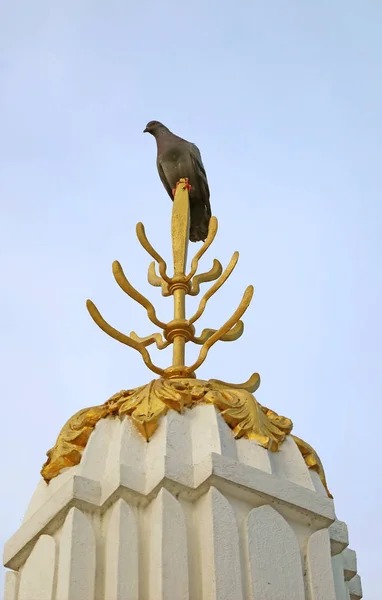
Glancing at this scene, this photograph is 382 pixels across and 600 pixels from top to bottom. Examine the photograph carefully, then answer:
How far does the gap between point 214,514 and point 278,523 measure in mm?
466

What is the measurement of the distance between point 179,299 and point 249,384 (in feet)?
2.92

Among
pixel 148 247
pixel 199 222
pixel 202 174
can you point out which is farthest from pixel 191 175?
pixel 148 247

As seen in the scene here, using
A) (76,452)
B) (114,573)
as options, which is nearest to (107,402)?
(76,452)

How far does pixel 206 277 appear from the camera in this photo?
9266 millimetres

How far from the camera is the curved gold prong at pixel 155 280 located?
29.8 feet

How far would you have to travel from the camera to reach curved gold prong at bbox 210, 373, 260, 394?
8.31 m

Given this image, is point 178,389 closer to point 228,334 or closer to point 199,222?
point 228,334

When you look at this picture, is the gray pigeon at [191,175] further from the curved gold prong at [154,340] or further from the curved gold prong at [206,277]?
the curved gold prong at [154,340]

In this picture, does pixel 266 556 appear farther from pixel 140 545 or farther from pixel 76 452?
pixel 76 452

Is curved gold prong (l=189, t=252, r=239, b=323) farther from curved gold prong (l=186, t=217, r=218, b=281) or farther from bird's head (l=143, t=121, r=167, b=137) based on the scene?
bird's head (l=143, t=121, r=167, b=137)

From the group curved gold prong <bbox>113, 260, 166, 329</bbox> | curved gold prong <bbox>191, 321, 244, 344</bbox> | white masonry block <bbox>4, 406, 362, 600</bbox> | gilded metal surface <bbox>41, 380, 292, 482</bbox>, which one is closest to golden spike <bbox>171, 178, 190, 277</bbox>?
curved gold prong <bbox>113, 260, 166, 329</bbox>

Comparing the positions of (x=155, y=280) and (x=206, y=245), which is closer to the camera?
(x=155, y=280)

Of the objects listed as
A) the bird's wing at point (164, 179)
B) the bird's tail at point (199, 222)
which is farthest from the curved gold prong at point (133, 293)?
the bird's wing at point (164, 179)

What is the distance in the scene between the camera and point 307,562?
732 cm
